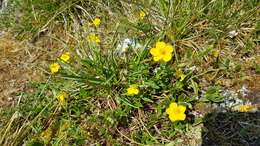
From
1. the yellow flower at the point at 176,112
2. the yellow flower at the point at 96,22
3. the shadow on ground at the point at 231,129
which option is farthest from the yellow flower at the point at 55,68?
the shadow on ground at the point at 231,129

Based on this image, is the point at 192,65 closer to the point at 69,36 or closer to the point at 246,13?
the point at 246,13

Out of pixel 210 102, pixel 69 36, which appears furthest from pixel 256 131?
pixel 69 36

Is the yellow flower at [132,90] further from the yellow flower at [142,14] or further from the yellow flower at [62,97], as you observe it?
the yellow flower at [142,14]

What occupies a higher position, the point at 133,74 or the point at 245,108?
the point at 133,74

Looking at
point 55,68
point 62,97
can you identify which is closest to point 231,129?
point 62,97

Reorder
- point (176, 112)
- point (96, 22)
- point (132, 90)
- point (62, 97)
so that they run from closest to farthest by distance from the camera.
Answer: point (176, 112)
point (132, 90)
point (62, 97)
point (96, 22)

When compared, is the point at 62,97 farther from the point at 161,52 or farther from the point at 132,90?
the point at 161,52

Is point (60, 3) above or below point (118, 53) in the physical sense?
above

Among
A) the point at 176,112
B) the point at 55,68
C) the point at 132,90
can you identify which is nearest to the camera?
the point at 176,112
